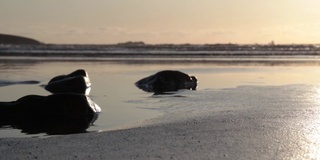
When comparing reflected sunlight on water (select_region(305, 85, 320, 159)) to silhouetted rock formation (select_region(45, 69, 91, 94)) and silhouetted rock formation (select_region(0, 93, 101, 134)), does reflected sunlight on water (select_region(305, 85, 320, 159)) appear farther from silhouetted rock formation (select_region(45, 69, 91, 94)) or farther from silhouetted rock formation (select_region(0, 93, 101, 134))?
silhouetted rock formation (select_region(45, 69, 91, 94))

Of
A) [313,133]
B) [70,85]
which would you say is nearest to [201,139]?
[313,133]

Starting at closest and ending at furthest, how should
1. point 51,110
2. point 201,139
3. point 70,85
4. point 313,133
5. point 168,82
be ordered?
1. point 201,139
2. point 313,133
3. point 51,110
4. point 70,85
5. point 168,82

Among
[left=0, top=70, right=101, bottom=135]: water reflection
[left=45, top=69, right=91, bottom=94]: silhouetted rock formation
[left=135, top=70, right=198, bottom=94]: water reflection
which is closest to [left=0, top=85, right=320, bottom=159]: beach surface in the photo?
[left=0, top=70, right=101, bottom=135]: water reflection

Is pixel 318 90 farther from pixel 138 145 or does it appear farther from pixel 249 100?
pixel 138 145

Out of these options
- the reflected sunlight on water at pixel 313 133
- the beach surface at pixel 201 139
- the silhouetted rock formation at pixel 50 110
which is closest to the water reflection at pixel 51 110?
the silhouetted rock formation at pixel 50 110

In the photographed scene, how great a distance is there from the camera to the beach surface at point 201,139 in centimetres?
539

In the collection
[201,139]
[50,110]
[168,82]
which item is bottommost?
[168,82]

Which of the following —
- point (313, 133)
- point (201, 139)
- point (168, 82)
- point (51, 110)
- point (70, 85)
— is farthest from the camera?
point (168, 82)

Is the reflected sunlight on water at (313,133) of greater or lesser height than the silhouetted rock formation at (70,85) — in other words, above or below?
above

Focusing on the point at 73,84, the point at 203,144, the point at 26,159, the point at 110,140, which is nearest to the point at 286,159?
the point at 203,144

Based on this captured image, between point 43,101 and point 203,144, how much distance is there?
4.13 m

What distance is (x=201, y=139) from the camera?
6148 mm

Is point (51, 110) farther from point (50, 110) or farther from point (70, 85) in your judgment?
point (70, 85)

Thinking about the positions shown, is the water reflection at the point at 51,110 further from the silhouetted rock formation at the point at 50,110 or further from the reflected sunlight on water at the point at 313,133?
the reflected sunlight on water at the point at 313,133
